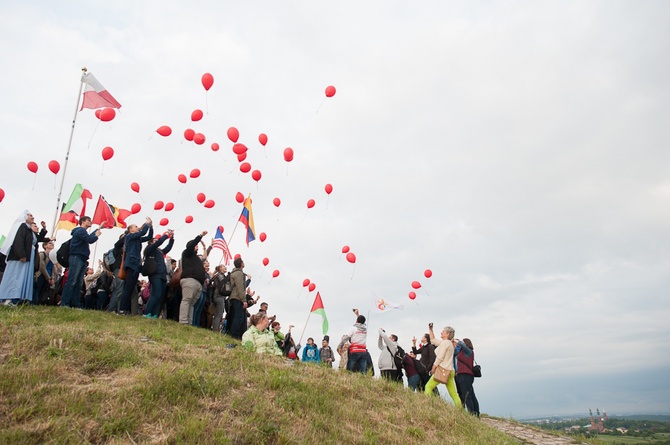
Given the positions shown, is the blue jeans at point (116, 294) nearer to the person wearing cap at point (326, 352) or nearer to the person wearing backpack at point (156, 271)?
the person wearing backpack at point (156, 271)

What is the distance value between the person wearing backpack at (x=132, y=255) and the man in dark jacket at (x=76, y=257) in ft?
2.51

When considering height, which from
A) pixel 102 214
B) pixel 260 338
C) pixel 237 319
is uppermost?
pixel 102 214

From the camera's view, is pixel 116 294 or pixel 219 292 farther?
pixel 219 292

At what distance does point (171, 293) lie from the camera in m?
12.4

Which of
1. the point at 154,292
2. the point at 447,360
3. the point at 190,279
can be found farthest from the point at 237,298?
the point at 447,360

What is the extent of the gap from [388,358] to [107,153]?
1002 cm

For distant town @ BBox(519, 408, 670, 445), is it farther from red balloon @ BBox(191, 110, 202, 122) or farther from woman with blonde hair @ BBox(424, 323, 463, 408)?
red balloon @ BBox(191, 110, 202, 122)

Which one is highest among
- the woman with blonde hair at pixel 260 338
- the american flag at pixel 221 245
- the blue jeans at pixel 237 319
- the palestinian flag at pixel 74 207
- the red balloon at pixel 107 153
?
the red balloon at pixel 107 153

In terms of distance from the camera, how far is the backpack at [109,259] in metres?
11.8

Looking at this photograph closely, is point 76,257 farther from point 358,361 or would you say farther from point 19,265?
point 358,361

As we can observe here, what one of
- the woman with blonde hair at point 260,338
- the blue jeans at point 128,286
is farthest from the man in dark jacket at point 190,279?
the woman with blonde hair at point 260,338

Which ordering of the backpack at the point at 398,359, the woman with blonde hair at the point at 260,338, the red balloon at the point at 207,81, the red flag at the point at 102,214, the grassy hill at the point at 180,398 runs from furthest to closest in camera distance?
1. the red flag at the point at 102,214
2. the red balloon at the point at 207,81
3. the backpack at the point at 398,359
4. the woman with blonde hair at the point at 260,338
5. the grassy hill at the point at 180,398

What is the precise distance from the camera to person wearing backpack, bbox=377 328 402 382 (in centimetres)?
1187

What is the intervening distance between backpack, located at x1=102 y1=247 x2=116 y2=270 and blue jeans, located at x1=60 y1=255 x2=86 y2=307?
1.28 metres
